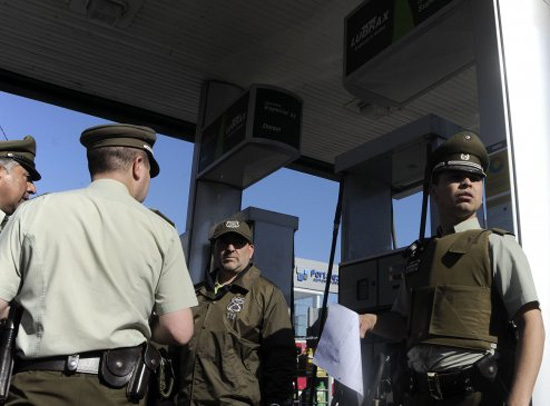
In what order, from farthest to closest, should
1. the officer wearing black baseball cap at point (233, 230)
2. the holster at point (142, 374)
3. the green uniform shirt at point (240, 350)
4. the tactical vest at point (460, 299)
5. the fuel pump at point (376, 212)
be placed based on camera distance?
1. the fuel pump at point (376, 212)
2. the officer wearing black baseball cap at point (233, 230)
3. the green uniform shirt at point (240, 350)
4. the tactical vest at point (460, 299)
5. the holster at point (142, 374)

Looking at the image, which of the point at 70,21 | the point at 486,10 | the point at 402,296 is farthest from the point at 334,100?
the point at 402,296

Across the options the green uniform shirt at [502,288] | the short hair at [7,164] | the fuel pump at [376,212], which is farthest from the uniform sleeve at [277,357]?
the short hair at [7,164]

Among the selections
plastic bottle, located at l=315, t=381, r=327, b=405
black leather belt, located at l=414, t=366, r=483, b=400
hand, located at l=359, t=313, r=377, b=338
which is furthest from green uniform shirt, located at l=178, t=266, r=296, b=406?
plastic bottle, located at l=315, t=381, r=327, b=405

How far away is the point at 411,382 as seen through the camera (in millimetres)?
2156

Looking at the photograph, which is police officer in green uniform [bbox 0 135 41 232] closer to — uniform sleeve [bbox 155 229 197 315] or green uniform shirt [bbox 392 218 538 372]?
uniform sleeve [bbox 155 229 197 315]

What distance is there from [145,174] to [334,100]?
700 centimetres

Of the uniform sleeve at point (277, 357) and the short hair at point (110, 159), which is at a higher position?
the short hair at point (110, 159)

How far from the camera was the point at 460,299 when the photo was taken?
2039 mm

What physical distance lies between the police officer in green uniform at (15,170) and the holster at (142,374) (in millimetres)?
1244

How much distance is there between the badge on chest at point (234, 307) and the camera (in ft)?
10.9

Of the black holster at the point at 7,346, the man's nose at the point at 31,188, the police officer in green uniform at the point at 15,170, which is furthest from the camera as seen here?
the man's nose at the point at 31,188

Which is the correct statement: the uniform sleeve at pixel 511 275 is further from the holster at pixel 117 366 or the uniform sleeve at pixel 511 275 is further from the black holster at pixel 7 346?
the black holster at pixel 7 346

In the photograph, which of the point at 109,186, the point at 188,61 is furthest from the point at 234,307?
the point at 188,61

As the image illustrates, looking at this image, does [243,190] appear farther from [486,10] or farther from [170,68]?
[486,10]
